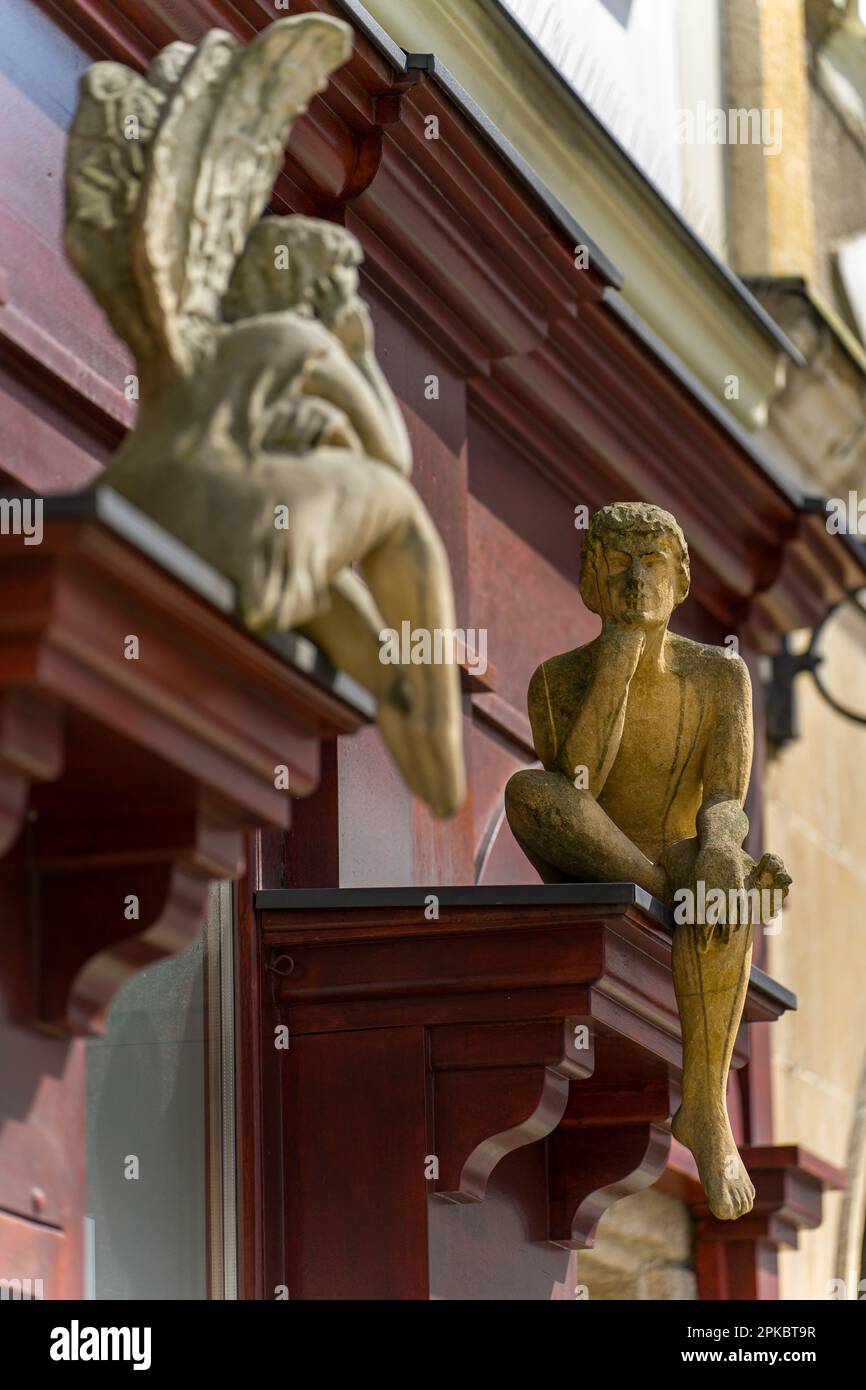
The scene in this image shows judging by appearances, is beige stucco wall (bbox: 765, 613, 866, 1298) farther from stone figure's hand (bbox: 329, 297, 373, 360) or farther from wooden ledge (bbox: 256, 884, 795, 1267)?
stone figure's hand (bbox: 329, 297, 373, 360)

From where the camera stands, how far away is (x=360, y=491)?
3.31 m

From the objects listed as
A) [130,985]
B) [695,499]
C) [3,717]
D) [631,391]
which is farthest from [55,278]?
[695,499]

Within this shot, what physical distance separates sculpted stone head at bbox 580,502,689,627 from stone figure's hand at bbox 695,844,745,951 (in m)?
0.44

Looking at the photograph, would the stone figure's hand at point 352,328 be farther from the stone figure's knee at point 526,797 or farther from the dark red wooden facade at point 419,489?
the stone figure's knee at point 526,797

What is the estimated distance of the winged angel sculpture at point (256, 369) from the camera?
3.24m

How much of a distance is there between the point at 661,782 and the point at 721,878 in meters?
0.34

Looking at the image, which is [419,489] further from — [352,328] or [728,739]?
[352,328]

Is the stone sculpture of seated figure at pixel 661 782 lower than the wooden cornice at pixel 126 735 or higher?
higher

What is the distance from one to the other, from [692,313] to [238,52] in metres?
4.54

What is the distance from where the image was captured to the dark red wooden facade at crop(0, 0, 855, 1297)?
3342 millimetres

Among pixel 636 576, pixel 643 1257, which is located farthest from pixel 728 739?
pixel 643 1257

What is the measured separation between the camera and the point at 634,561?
503 cm

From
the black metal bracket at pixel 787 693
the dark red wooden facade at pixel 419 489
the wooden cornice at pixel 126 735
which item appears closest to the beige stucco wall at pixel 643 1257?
the dark red wooden facade at pixel 419 489

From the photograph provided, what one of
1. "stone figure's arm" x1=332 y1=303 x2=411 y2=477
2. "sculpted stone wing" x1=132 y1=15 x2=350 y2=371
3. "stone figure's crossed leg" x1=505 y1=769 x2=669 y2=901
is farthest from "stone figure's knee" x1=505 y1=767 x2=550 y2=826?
"sculpted stone wing" x1=132 y1=15 x2=350 y2=371
